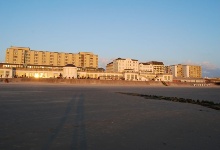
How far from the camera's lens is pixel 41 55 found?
464ft

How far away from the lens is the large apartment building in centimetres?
13312

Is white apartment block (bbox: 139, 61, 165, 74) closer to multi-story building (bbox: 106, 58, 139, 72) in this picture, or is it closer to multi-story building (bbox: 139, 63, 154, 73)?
multi-story building (bbox: 139, 63, 154, 73)

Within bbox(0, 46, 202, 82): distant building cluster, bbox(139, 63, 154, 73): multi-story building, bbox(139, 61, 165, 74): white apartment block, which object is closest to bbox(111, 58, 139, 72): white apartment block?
bbox(0, 46, 202, 82): distant building cluster

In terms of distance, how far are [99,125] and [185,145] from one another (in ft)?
11.8

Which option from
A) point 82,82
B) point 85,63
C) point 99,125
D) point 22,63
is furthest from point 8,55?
point 99,125

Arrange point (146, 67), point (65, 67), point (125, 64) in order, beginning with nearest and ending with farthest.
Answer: point (65, 67)
point (125, 64)
point (146, 67)

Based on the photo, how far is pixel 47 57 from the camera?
143000 millimetres

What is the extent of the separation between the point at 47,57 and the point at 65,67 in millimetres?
44179

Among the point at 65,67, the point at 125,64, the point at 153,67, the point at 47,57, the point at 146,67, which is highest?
the point at 47,57

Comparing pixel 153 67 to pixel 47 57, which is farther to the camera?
pixel 153 67

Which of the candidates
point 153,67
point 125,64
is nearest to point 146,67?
point 153,67

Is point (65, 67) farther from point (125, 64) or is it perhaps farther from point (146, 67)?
point (146, 67)

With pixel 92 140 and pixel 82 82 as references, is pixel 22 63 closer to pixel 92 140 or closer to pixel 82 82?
pixel 82 82

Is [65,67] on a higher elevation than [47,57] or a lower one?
lower
